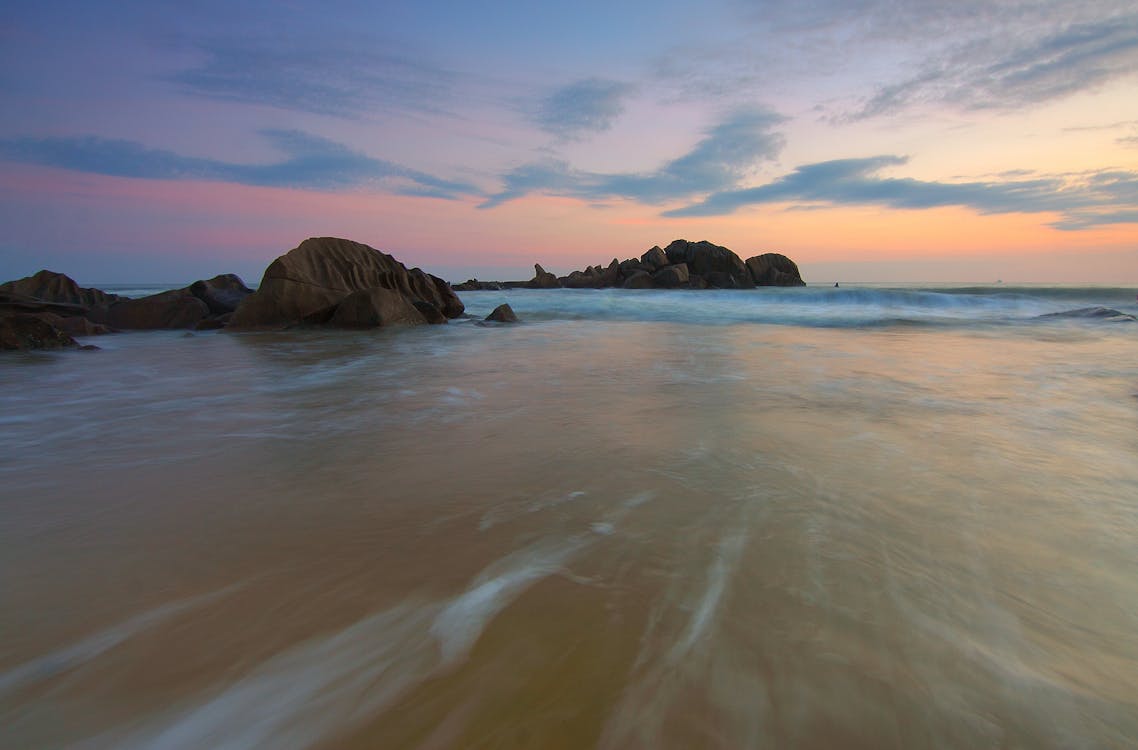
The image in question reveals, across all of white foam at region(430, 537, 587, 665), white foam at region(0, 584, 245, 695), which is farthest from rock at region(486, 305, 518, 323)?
white foam at region(0, 584, 245, 695)

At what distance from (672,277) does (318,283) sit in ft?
97.9

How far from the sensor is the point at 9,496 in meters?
2.19

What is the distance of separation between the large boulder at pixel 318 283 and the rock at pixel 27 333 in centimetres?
304

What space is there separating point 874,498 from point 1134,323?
47.2ft

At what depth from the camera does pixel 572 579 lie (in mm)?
1499

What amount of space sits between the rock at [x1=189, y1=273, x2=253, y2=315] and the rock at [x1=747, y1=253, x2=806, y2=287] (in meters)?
37.5

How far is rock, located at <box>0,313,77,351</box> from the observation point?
734cm

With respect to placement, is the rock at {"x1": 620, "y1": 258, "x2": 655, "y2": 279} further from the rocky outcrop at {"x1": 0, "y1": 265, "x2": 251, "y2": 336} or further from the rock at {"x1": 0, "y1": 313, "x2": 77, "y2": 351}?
the rock at {"x1": 0, "y1": 313, "x2": 77, "y2": 351}

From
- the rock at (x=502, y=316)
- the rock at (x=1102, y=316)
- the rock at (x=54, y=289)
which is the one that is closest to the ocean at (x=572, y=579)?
the rock at (x=502, y=316)

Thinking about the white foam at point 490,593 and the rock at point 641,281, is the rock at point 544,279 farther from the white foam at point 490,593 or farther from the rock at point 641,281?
the white foam at point 490,593

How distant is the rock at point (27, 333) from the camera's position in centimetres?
734

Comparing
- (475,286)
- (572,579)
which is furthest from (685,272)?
(572,579)

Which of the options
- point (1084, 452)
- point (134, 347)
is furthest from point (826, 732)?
point (134, 347)

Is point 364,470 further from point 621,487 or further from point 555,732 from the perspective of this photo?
point 555,732
